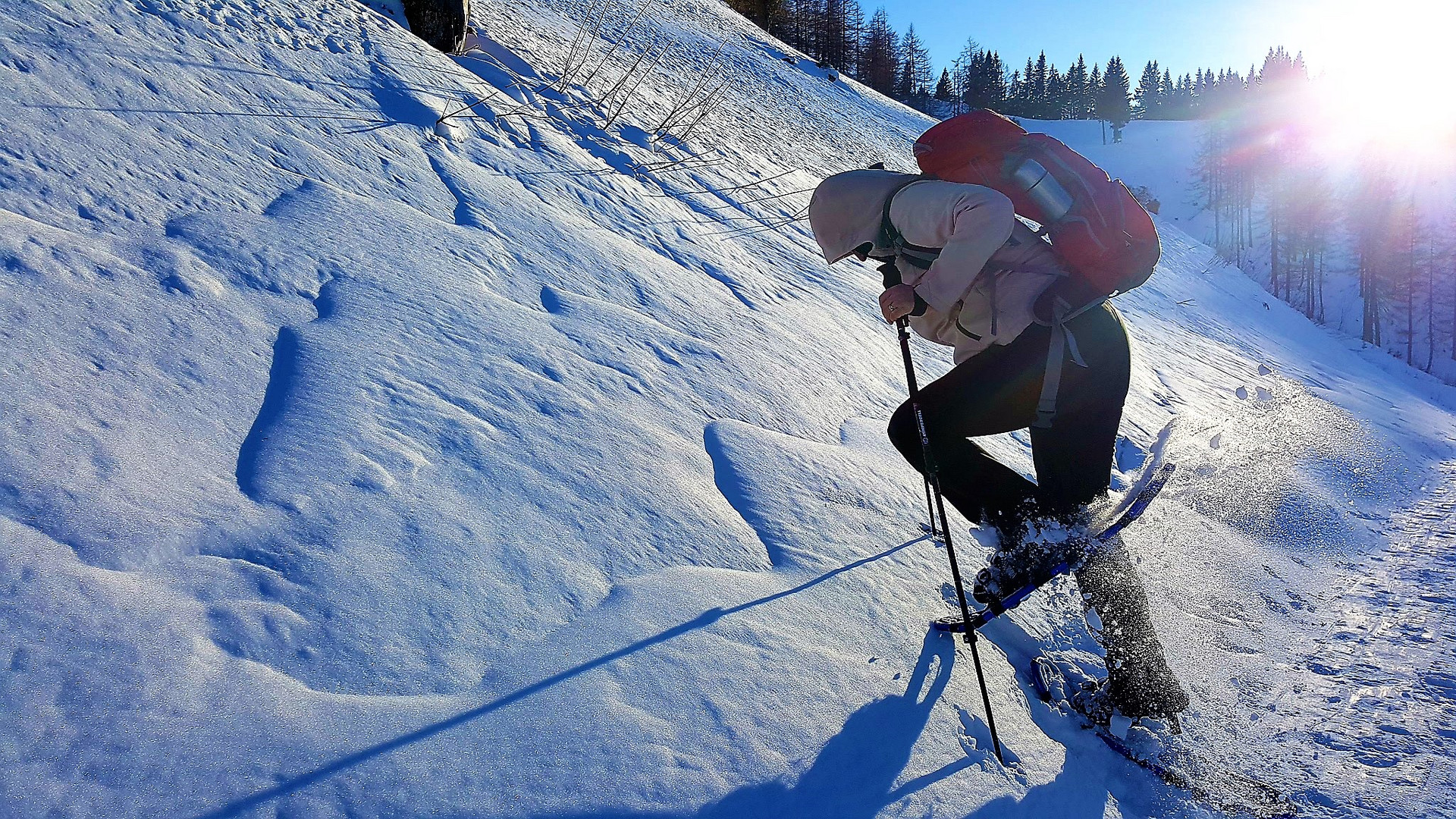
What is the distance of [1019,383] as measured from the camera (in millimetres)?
2398

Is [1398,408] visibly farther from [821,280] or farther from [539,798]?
[539,798]

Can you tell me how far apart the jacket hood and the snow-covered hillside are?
1.00 m

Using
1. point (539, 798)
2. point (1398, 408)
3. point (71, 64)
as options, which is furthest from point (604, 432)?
point (1398, 408)

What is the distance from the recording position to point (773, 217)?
726cm

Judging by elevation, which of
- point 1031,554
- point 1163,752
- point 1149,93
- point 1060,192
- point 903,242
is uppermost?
point 1149,93

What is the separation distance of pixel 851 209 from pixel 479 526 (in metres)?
1.58

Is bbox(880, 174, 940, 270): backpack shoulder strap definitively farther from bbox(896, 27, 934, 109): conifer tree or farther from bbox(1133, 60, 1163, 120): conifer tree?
bbox(1133, 60, 1163, 120): conifer tree

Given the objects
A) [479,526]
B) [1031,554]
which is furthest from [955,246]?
[479,526]

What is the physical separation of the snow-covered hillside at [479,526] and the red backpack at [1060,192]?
4.20ft

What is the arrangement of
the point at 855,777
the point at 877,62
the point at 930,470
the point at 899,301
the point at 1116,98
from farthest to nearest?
1. the point at 1116,98
2. the point at 877,62
3. the point at 930,470
4. the point at 899,301
5. the point at 855,777

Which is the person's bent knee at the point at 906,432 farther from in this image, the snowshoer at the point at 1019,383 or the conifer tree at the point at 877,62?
the conifer tree at the point at 877,62

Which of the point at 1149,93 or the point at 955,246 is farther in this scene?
the point at 1149,93

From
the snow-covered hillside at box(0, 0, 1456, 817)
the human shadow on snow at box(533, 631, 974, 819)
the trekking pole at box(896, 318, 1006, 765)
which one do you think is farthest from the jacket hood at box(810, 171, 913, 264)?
the human shadow on snow at box(533, 631, 974, 819)

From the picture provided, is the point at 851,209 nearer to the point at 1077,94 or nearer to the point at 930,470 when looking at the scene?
the point at 930,470
